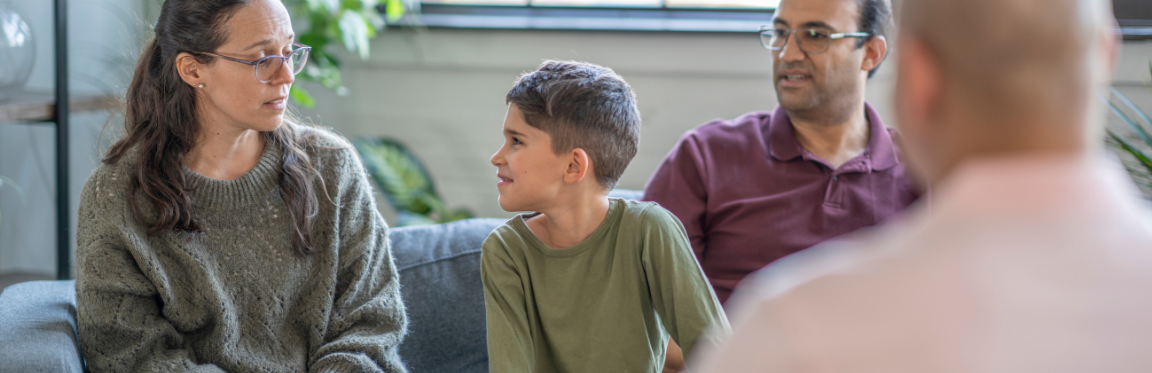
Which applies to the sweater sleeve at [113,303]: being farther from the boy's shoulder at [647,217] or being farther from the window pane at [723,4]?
the window pane at [723,4]

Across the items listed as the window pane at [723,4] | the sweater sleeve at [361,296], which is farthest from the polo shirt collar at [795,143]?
the window pane at [723,4]

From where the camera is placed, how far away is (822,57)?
186cm

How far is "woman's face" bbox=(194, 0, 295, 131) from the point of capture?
147 cm

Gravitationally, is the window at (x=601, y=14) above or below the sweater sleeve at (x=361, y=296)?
above

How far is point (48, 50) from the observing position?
2820 millimetres

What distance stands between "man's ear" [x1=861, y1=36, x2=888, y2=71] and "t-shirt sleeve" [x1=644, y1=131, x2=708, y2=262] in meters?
0.45

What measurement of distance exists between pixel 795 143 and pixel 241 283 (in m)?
1.22

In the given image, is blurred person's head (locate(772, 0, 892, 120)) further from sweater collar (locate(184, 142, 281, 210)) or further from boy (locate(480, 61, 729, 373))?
sweater collar (locate(184, 142, 281, 210))

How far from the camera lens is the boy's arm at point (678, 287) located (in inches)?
48.6

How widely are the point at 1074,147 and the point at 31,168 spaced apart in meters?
3.27

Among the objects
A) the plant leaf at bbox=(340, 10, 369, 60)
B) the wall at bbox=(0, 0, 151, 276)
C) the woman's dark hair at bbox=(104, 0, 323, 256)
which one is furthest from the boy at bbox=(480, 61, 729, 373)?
the wall at bbox=(0, 0, 151, 276)

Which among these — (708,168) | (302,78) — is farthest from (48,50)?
(708,168)

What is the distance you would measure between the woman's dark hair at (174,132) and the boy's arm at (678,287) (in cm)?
68

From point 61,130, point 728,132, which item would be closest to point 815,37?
point 728,132
